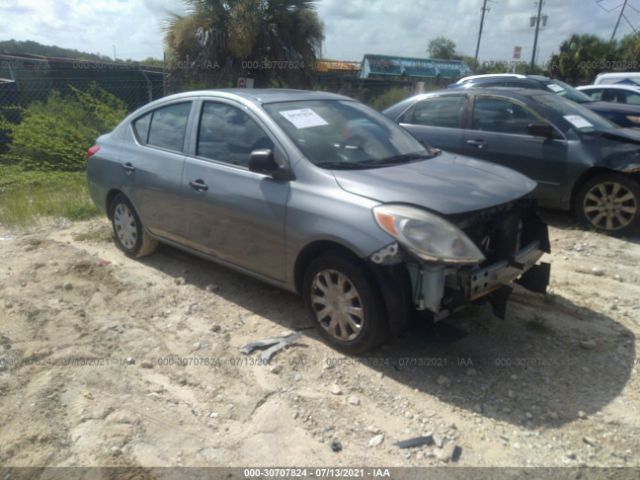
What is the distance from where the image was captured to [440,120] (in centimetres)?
727

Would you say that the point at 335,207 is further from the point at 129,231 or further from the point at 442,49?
the point at 442,49

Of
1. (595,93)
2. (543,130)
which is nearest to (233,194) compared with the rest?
(543,130)

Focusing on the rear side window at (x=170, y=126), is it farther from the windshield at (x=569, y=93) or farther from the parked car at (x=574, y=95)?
the windshield at (x=569, y=93)

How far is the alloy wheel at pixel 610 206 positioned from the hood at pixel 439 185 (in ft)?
8.38

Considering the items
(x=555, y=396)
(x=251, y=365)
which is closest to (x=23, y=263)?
(x=251, y=365)

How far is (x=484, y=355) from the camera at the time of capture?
370 centimetres

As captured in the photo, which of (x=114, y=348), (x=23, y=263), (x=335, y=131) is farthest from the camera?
(x=23, y=263)

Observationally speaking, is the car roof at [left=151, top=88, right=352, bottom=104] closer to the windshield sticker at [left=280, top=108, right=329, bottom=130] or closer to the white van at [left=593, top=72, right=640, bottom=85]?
the windshield sticker at [left=280, top=108, right=329, bottom=130]

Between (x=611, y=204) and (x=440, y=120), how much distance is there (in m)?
2.34

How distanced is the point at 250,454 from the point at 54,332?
6.76 feet

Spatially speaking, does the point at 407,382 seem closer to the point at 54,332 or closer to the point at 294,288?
the point at 294,288

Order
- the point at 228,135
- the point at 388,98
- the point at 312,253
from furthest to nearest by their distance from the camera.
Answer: the point at 388,98, the point at 228,135, the point at 312,253

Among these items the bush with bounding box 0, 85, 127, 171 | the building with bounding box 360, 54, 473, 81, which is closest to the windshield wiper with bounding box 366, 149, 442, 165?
the bush with bounding box 0, 85, 127, 171

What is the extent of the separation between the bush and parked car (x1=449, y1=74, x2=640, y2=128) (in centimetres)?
754
